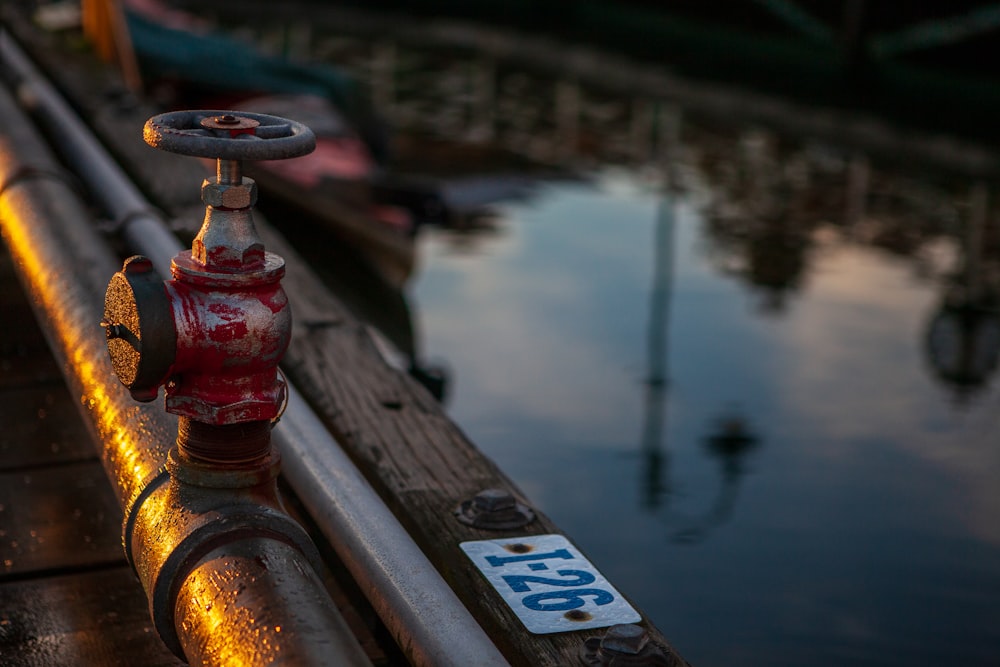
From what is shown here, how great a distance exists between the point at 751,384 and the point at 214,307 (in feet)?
12.4

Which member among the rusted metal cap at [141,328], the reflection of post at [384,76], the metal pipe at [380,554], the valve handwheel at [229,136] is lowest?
the reflection of post at [384,76]

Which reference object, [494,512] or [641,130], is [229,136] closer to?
[494,512]

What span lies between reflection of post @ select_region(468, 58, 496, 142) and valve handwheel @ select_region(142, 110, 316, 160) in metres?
7.48

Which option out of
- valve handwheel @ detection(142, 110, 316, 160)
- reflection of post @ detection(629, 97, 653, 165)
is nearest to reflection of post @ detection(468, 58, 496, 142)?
reflection of post @ detection(629, 97, 653, 165)

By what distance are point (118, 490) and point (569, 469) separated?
2670 mm

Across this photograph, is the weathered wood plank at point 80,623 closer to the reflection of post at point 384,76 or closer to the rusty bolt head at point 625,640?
the rusty bolt head at point 625,640

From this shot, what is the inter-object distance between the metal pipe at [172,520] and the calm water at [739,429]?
1921 millimetres

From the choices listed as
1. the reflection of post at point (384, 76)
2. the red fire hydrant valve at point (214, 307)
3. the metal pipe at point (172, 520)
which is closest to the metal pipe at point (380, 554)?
the metal pipe at point (172, 520)

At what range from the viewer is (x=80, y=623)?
187 centimetres

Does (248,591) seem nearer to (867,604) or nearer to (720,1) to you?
(867,604)

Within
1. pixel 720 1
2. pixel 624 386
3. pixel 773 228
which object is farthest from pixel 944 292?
pixel 720 1

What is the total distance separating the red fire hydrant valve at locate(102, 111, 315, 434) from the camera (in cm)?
140

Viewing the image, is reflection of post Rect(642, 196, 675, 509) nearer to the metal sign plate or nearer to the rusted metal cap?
the metal sign plate

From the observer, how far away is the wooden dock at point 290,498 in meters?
1.78
